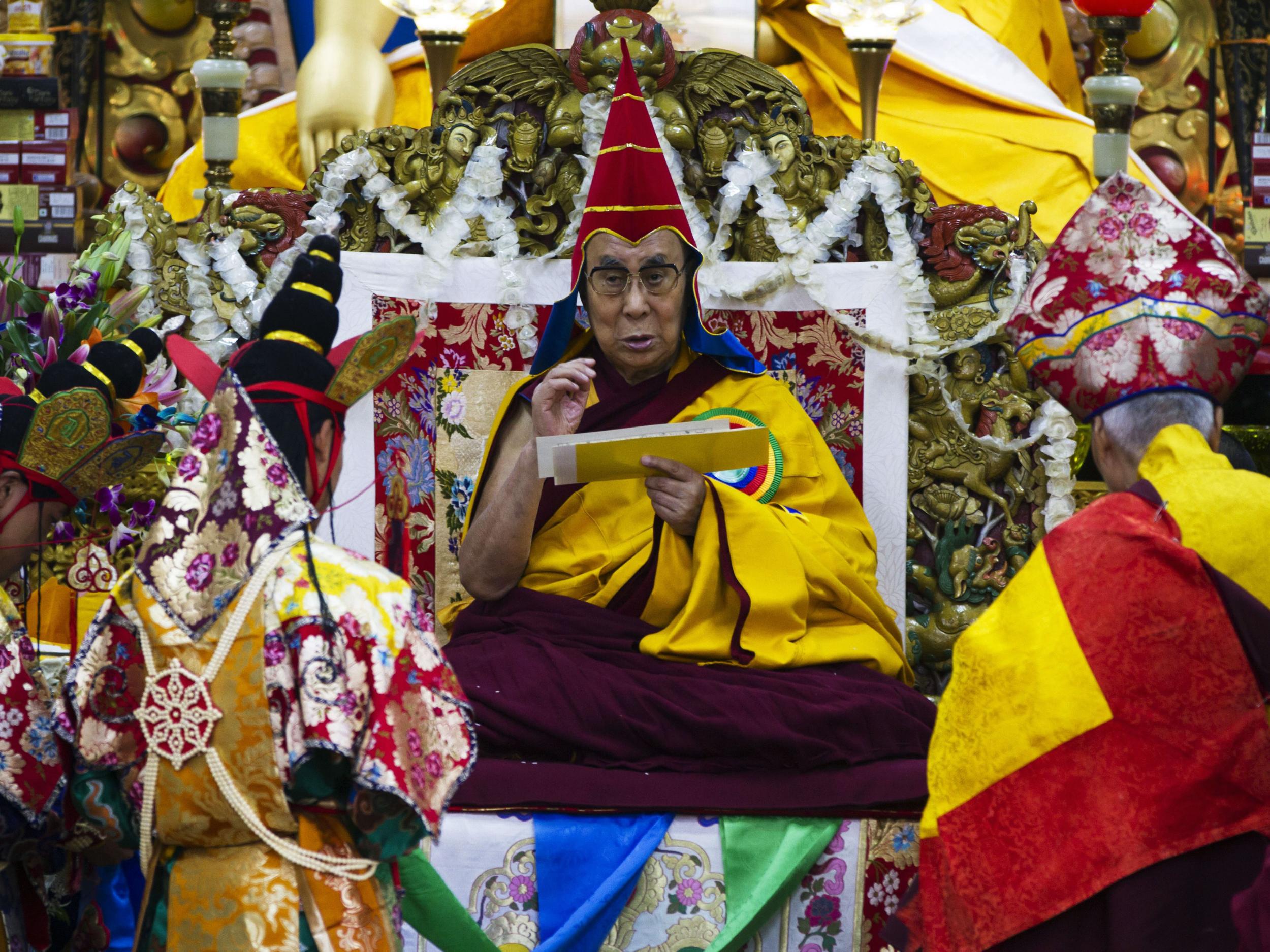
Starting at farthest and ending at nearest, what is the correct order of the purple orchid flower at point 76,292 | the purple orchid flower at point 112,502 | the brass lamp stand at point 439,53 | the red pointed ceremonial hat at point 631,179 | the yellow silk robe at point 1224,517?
the brass lamp stand at point 439,53 → the red pointed ceremonial hat at point 631,179 → the purple orchid flower at point 112,502 → the purple orchid flower at point 76,292 → the yellow silk robe at point 1224,517

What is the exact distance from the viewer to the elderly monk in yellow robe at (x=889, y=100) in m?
4.87

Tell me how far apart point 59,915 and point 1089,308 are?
1.72 m

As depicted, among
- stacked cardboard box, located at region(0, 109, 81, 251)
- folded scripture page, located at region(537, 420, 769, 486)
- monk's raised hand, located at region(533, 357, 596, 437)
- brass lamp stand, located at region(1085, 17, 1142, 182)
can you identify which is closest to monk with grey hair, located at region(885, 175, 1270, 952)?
folded scripture page, located at region(537, 420, 769, 486)

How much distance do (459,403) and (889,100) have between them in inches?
79.7

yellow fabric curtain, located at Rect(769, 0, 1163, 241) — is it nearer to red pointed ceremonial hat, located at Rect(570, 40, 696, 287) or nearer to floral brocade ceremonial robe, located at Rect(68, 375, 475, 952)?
red pointed ceremonial hat, located at Rect(570, 40, 696, 287)

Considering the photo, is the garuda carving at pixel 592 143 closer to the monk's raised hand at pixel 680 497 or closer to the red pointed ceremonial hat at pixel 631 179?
the red pointed ceremonial hat at pixel 631 179

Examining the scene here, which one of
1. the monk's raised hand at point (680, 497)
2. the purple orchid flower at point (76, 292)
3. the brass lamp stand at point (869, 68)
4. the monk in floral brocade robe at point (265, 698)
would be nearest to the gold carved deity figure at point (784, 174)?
the brass lamp stand at point (869, 68)

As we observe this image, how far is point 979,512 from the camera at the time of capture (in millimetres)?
3842

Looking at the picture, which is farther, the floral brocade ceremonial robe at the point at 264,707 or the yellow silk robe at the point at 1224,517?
the yellow silk robe at the point at 1224,517

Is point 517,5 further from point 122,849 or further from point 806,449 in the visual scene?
point 122,849

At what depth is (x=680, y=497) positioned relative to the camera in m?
3.22

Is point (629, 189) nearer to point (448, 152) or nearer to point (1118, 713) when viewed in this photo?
point (448, 152)

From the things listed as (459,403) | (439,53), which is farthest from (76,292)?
(439,53)

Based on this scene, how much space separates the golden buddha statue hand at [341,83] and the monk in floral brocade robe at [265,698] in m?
2.96
